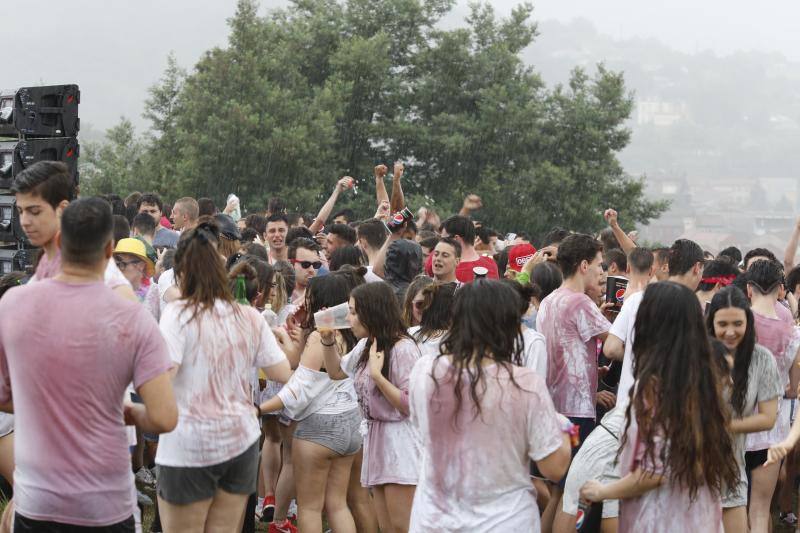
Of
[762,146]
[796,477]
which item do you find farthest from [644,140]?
[796,477]

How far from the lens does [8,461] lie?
17.6 feet

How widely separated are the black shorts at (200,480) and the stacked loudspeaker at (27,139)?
4.52 metres

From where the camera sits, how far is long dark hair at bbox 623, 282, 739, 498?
11.5ft

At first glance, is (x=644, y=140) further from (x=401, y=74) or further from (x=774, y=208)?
(x=401, y=74)

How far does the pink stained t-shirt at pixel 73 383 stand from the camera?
332 centimetres

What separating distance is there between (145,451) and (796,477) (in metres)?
4.95

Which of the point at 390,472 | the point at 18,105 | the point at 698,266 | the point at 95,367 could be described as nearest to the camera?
the point at 95,367

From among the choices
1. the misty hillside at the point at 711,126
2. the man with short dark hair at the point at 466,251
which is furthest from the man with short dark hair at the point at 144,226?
the misty hillside at the point at 711,126

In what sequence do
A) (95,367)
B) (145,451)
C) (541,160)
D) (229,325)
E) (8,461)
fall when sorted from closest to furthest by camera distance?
(95,367) < (229,325) < (8,461) < (145,451) < (541,160)

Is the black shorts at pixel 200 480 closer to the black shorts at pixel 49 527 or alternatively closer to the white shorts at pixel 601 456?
the black shorts at pixel 49 527

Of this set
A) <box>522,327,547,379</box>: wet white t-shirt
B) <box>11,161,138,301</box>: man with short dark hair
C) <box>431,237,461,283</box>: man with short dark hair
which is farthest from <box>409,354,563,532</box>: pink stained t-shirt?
<box>431,237,461,283</box>: man with short dark hair

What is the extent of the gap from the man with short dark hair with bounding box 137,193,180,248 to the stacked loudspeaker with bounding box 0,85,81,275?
96 centimetres

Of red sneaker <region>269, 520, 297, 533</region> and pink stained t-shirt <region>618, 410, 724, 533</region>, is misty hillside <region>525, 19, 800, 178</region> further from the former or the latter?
pink stained t-shirt <region>618, 410, 724, 533</region>

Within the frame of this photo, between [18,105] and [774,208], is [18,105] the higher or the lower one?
the lower one
